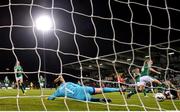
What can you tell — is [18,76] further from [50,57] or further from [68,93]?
[50,57]

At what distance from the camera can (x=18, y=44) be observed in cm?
2869

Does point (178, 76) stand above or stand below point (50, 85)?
above

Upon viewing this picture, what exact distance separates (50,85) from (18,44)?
16.8 feet

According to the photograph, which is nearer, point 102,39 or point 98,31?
point 102,39

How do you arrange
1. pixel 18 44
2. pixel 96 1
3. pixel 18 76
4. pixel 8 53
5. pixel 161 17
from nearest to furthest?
→ pixel 18 76 → pixel 161 17 → pixel 96 1 → pixel 18 44 → pixel 8 53

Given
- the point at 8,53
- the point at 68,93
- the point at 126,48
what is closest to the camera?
the point at 68,93

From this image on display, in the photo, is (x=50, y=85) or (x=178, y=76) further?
(x=50, y=85)

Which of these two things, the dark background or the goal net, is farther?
the dark background

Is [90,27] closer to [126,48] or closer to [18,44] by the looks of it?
[126,48]

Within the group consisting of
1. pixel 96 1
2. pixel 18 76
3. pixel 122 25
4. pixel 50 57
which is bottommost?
pixel 50 57

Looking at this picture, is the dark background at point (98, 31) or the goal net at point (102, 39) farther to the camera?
the dark background at point (98, 31)

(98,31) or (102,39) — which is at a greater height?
(102,39)

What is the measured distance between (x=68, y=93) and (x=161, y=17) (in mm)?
8263

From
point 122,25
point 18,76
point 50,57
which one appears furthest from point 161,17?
point 50,57
